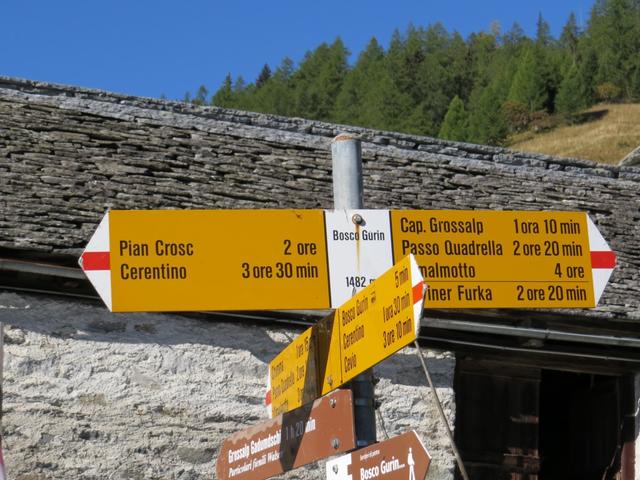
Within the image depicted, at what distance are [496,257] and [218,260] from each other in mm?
1004

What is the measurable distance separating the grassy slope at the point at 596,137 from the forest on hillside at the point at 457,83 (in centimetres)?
102

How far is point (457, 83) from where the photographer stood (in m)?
76.8

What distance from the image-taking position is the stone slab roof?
303 inches

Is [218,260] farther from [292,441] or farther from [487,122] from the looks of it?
[487,122]

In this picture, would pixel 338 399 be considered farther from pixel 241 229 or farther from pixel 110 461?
pixel 110 461

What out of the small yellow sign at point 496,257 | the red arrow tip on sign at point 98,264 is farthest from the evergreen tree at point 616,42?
the red arrow tip on sign at point 98,264

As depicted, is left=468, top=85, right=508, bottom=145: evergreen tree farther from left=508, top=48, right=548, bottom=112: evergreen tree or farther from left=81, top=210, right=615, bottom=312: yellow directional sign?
left=81, top=210, right=615, bottom=312: yellow directional sign

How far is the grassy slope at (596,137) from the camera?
57.9 metres

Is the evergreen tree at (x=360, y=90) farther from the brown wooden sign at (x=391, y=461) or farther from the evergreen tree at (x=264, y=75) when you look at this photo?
the brown wooden sign at (x=391, y=461)

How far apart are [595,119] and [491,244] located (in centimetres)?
6918

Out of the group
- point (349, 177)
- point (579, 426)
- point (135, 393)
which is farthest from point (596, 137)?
point (349, 177)

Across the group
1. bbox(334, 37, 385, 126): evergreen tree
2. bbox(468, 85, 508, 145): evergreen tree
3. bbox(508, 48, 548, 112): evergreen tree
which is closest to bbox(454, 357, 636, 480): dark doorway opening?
bbox(334, 37, 385, 126): evergreen tree

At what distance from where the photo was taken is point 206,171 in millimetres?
8508

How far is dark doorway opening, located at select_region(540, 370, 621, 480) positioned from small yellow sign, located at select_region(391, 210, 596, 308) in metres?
4.30
